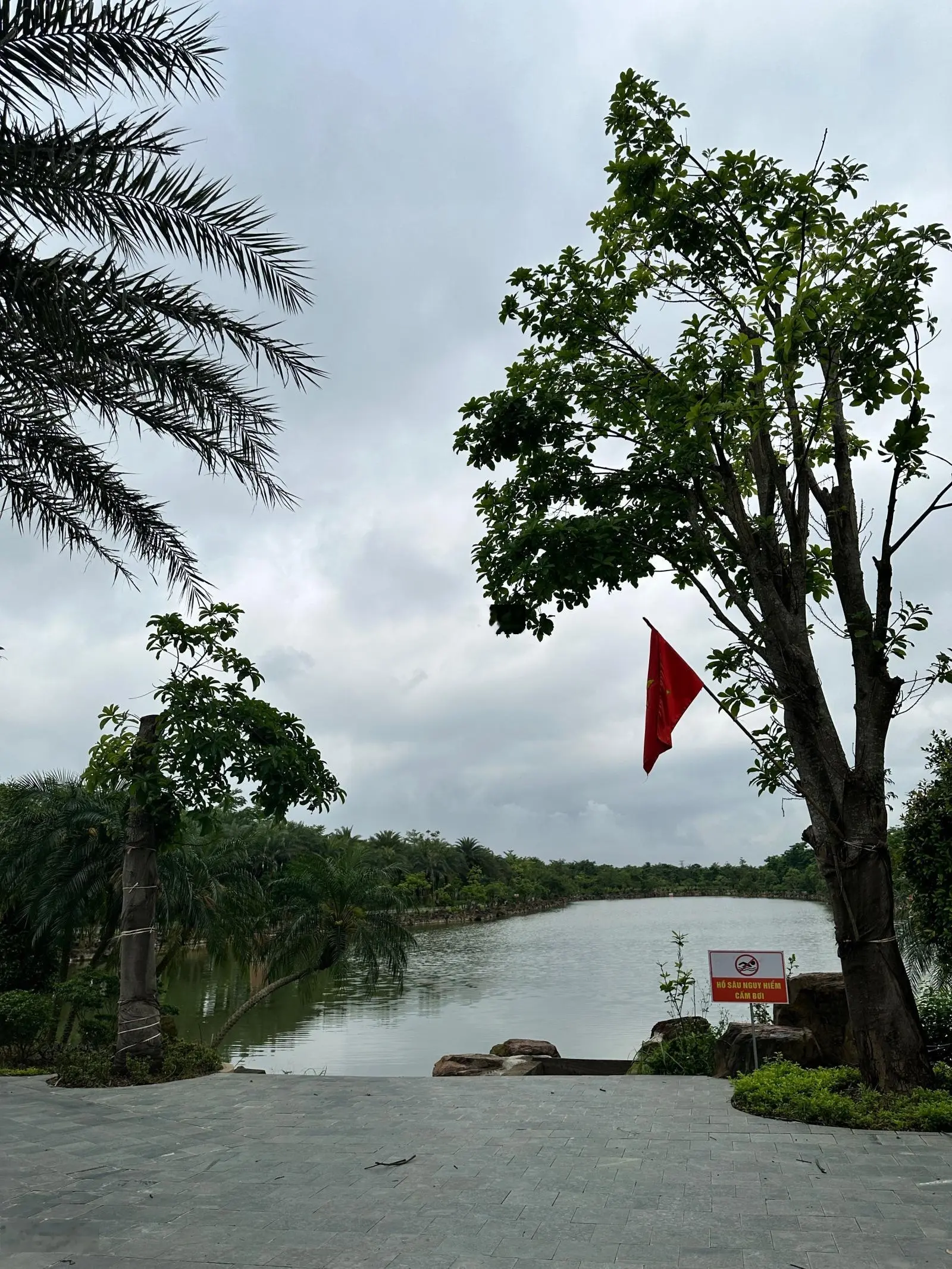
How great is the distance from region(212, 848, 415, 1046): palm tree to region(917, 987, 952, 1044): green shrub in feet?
42.0

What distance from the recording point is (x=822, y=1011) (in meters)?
10.2

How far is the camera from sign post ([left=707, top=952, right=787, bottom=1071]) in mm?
8953

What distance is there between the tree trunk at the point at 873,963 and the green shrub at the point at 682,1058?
2.22 meters

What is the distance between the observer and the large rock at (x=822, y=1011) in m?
9.93

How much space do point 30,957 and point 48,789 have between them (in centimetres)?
296

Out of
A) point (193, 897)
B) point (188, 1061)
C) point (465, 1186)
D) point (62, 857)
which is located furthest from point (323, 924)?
point (465, 1186)

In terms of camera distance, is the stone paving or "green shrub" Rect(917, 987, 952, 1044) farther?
"green shrub" Rect(917, 987, 952, 1044)

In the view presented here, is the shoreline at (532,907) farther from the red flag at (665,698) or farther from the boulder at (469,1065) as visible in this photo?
the red flag at (665,698)

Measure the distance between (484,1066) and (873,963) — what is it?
534 cm

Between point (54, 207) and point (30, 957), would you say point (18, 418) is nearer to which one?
point (54, 207)

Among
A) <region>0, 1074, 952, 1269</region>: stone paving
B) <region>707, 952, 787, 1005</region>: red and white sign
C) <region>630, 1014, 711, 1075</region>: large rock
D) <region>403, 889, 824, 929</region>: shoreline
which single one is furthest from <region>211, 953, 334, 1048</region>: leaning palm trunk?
<region>403, 889, 824, 929</region>: shoreline

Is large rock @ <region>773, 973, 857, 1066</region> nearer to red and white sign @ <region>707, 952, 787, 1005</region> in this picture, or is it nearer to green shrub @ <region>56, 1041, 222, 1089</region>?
red and white sign @ <region>707, 952, 787, 1005</region>

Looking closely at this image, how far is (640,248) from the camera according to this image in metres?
10.0

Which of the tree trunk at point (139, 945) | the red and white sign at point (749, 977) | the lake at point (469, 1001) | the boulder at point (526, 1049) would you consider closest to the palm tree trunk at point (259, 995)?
the lake at point (469, 1001)
